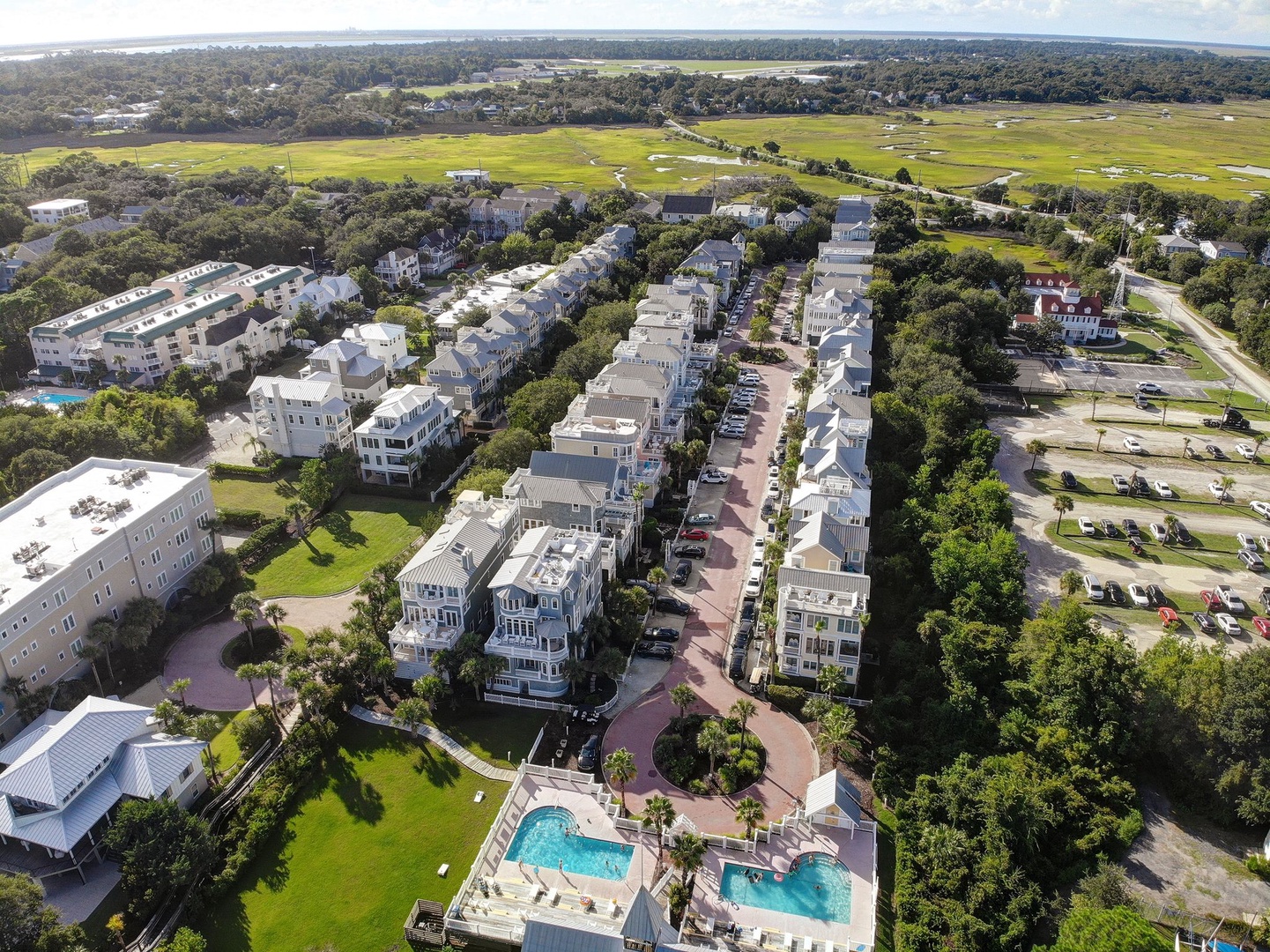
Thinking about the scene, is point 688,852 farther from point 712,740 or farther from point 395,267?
point 395,267

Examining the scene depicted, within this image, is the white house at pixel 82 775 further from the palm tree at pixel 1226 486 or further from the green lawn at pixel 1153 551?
the palm tree at pixel 1226 486

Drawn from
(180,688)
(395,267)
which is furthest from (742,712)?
(395,267)

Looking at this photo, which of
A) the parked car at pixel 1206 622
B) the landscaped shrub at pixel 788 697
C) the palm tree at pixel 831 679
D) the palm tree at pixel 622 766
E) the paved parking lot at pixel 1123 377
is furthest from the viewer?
the paved parking lot at pixel 1123 377

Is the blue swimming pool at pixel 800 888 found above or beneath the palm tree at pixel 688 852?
beneath

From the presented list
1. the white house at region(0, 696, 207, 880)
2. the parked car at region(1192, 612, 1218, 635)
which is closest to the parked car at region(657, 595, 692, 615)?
the white house at region(0, 696, 207, 880)

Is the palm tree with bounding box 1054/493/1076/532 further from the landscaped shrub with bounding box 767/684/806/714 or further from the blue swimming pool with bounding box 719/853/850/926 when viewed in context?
the blue swimming pool with bounding box 719/853/850/926

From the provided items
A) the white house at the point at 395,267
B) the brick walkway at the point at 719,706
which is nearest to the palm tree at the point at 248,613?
the brick walkway at the point at 719,706

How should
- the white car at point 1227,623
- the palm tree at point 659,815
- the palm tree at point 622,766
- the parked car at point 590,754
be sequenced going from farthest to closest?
1. the white car at point 1227,623
2. the parked car at point 590,754
3. the palm tree at point 622,766
4. the palm tree at point 659,815
